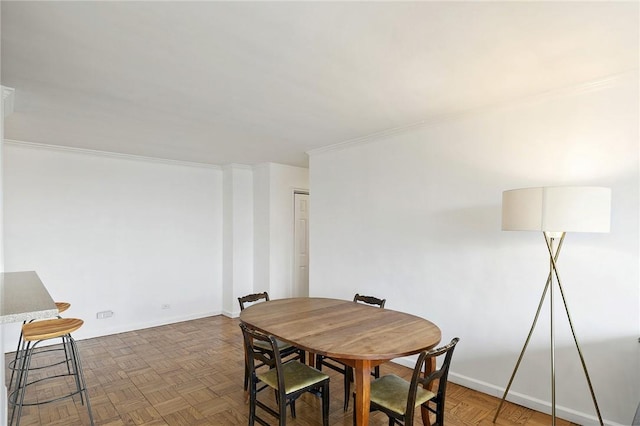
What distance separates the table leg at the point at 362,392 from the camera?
1816 mm

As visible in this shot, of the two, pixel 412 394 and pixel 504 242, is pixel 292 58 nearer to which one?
pixel 412 394

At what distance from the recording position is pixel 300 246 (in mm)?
5504

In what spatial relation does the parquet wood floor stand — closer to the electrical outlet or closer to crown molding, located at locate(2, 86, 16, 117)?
the electrical outlet

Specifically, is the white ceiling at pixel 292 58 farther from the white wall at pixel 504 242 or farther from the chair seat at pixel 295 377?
the chair seat at pixel 295 377

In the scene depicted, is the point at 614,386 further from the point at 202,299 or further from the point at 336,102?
the point at 202,299

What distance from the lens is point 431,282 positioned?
3.14 metres

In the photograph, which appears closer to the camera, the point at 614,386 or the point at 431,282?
the point at 614,386

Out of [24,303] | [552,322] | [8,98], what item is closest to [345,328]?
[552,322]

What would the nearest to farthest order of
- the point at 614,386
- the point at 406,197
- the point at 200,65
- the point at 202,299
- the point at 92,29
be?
1. the point at 92,29
2. the point at 200,65
3. the point at 614,386
4. the point at 406,197
5. the point at 202,299

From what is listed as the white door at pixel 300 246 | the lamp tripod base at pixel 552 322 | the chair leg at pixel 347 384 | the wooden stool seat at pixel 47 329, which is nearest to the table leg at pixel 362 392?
the chair leg at pixel 347 384

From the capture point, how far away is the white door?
5.42 m

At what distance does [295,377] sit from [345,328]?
447mm

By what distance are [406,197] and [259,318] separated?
1822 mm

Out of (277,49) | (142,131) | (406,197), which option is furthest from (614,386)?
(142,131)
